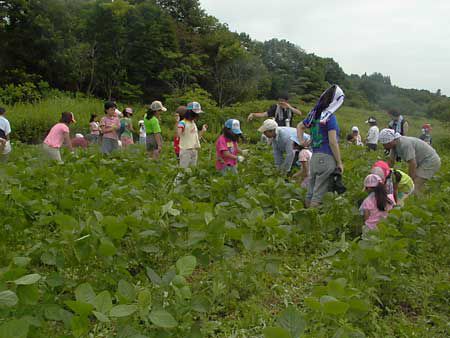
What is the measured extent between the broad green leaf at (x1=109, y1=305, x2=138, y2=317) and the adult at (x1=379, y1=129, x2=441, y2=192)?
149 inches

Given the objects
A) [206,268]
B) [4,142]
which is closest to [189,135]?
[4,142]

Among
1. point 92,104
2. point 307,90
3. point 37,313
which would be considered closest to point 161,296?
point 37,313

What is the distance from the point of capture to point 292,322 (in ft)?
5.16

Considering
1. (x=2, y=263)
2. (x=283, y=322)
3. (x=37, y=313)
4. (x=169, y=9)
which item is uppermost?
(x=169, y=9)

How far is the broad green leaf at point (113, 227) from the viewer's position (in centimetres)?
240

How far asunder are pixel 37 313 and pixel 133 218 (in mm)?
804

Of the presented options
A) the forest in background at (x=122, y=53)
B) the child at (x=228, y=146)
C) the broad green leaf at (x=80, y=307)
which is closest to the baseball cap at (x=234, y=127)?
the child at (x=228, y=146)

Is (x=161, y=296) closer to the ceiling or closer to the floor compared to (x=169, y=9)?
closer to the floor

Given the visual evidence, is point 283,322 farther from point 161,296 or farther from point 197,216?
point 197,216

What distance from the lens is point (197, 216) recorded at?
2709mm

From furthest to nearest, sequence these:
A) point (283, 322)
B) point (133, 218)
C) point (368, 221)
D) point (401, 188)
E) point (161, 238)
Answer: point (401, 188) < point (368, 221) < point (161, 238) < point (133, 218) < point (283, 322)

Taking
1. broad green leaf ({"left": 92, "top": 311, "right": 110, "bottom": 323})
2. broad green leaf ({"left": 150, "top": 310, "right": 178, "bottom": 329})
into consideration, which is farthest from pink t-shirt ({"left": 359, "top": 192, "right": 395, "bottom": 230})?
broad green leaf ({"left": 92, "top": 311, "right": 110, "bottom": 323})

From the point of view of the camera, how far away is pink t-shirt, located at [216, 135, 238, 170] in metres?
5.52

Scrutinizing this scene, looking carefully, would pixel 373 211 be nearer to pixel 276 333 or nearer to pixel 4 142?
pixel 276 333
